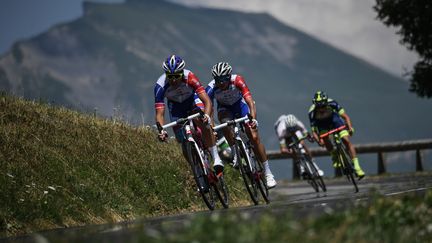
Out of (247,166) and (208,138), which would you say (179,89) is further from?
(247,166)

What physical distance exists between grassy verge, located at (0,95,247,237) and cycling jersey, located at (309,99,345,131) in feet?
11.0

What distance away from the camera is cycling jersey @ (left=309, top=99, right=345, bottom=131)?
20.2m

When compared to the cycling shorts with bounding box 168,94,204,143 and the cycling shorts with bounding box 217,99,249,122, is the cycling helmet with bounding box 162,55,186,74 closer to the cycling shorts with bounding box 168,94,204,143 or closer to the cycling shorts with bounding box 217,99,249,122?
the cycling shorts with bounding box 168,94,204,143

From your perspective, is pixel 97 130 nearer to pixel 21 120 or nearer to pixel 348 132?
pixel 21 120

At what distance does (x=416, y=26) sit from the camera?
35.7 meters

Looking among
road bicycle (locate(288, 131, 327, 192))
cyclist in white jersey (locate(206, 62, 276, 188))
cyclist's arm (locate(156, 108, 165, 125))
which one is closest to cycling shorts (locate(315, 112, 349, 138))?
road bicycle (locate(288, 131, 327, 192))

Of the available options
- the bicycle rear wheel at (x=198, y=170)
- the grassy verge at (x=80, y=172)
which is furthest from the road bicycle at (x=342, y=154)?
the bicycle rear wheel at (x=198, y=170)

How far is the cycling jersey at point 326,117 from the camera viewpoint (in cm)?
2020

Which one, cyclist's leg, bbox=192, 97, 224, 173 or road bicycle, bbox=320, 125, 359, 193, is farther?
road bicycle, bbox=320, 125, 359, 193

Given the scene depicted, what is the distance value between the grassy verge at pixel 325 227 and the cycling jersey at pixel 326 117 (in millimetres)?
12082

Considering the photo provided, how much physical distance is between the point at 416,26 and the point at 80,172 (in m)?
23.8

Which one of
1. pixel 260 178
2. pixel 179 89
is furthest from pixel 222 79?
pixel 260 178

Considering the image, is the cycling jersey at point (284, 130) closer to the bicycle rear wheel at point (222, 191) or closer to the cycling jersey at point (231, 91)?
the cycling jersey at point (231, 91)

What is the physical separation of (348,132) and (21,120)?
24.8ft
